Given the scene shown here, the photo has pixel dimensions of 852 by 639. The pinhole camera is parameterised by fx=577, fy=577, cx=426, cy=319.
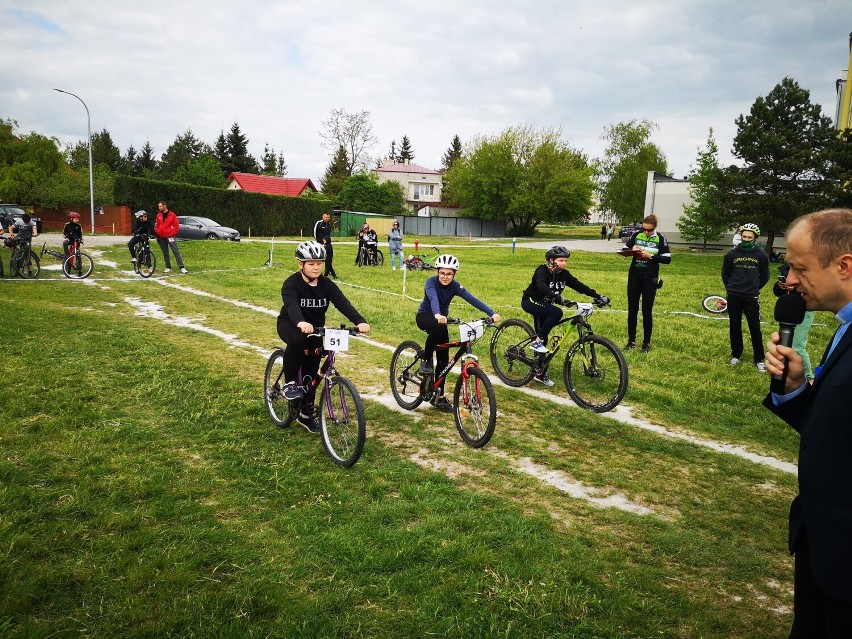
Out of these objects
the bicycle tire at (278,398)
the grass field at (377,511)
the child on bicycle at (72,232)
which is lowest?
the grass field at (377,511)

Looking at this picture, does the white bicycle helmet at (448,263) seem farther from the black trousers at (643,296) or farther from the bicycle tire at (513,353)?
the black trousers at (643,296)

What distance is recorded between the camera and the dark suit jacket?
67.6 inches

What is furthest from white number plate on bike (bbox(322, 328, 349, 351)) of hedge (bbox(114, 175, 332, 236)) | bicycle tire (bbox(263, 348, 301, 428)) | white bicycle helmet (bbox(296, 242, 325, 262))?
hedge (bbox(114, 175, 332, 236))

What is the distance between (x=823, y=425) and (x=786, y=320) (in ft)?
1.53

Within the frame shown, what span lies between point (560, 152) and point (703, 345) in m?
55.6

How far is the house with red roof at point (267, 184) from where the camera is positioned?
67137 millimetres

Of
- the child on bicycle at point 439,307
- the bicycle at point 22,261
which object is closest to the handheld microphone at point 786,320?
the child on bicycle at point 439,307

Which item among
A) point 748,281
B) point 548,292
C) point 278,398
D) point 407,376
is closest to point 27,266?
point 278,398

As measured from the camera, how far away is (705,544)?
13.4 ft

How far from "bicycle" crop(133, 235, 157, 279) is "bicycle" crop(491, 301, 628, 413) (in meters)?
13.9

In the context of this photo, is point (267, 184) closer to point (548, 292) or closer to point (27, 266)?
point (27, 266)

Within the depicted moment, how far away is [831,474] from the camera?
69.2 inches

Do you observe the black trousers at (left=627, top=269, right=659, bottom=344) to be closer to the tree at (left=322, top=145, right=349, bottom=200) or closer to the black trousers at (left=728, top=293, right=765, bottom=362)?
the black trousers at (left=728, top=293, right=765, bottom=362)

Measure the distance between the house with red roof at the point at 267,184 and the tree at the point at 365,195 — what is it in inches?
255
